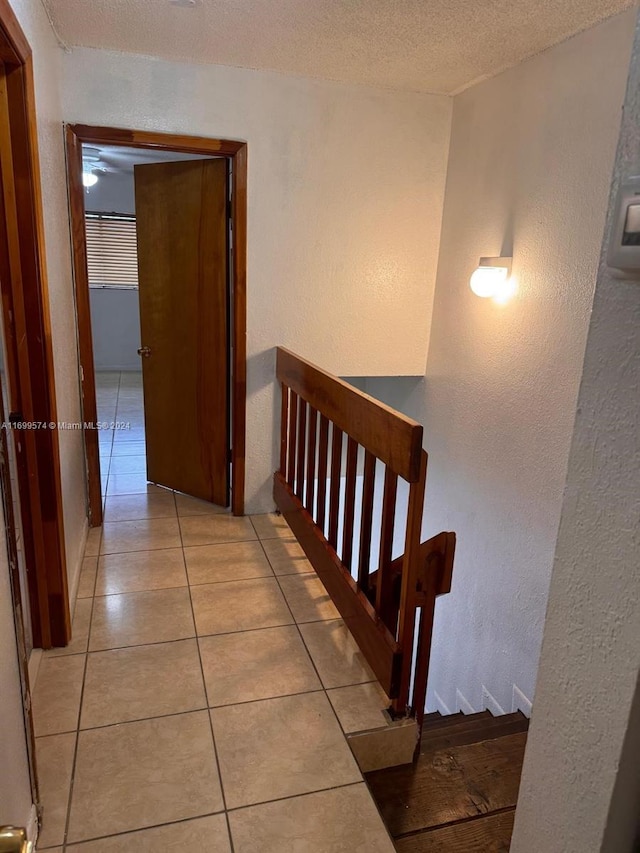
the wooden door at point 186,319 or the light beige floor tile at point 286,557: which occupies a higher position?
the wooden door at point 186,319

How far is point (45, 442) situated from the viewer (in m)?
2.01

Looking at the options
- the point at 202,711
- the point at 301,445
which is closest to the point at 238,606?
the point at 202,711

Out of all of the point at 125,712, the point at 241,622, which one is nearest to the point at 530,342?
the point at 241,622

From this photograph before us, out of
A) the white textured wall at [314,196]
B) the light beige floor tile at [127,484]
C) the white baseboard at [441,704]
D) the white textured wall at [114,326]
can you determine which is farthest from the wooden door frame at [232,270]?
the white textured wall at [114,326]

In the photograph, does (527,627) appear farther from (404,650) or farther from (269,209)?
(269,209)

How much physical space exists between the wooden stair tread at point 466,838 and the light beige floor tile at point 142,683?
2.53 ft

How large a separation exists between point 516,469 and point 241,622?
136cm

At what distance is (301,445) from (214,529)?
2.36 ft

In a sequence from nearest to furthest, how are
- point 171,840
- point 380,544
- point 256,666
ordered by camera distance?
point 171,840, point 380,544, point 256,666

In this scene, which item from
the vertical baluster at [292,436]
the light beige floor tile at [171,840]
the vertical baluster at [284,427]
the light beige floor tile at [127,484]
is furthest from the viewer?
the light beige floor tile at [127,484]

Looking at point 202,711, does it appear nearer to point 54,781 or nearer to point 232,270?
point 54,781

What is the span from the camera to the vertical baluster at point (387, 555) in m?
1.95

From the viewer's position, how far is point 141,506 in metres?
3.51

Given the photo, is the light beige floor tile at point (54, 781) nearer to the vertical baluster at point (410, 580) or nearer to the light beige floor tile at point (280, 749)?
the light beige floor tile at point (280, 749)
